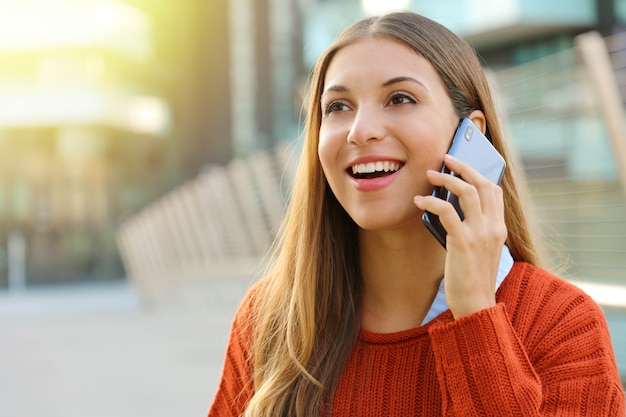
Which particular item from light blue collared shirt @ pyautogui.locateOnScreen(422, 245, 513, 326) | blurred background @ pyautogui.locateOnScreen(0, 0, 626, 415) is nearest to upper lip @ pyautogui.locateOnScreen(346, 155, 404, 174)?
light blue collared shirt @ pyautogui.locateOnScreen(422, 245, 513, 326)

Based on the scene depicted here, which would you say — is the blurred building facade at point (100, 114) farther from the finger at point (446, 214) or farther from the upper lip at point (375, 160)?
the finger at point (446, 214)

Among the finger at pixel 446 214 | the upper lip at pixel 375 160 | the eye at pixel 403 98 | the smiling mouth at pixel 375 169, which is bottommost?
the finger at pixel 446 214

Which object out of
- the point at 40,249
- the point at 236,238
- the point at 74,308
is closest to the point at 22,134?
the point at 40,249

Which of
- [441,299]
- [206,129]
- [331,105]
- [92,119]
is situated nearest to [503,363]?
[441,299]

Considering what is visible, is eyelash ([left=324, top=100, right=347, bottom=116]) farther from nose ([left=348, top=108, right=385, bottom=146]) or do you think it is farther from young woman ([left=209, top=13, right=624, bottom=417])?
nose ([left=348, top=108, right=385, bottom=146])

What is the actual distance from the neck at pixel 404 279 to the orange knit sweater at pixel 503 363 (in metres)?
0.07

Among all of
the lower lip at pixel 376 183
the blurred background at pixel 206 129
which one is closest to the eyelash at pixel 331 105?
the lower lip at pixel 376 183

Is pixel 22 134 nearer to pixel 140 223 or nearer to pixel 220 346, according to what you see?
pixel 140 223

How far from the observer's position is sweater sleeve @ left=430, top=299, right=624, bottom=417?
5.12 feet

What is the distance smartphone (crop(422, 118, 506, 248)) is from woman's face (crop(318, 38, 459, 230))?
37 millimetres

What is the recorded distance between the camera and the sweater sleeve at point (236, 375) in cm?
204

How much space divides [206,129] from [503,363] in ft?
63.8

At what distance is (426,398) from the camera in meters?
1.76

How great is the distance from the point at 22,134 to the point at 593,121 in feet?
65.6
